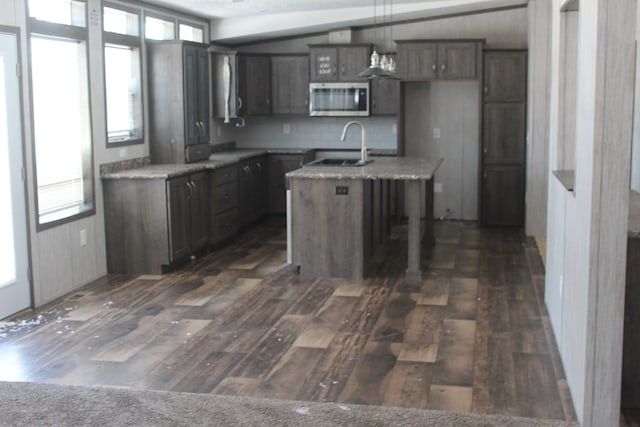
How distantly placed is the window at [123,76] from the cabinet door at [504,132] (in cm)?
419

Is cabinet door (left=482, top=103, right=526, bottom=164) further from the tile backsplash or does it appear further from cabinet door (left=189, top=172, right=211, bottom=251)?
cabinet door (left=189, top=172, right=211, bottom=251)

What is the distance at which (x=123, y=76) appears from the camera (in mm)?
7926

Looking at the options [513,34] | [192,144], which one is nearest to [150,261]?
[192,144]

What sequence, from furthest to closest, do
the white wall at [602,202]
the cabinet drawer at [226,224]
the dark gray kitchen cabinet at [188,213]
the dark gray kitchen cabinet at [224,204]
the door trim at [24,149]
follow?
the cabinet drawer at [226,224], the dark gray kitchen cabinet at [224,204], the dark gray kitchen cabinet at [188,213], the door trim at [24,149], the white wall at [602,202]

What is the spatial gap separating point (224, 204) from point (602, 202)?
576 centimetres

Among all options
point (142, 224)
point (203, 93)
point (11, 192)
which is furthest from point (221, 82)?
point (11, 192)

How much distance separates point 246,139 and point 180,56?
3.04 metres

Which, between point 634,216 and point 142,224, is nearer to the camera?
point 634,216

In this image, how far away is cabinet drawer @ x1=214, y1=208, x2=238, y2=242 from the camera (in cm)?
863

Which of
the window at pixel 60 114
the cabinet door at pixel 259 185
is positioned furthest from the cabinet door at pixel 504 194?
the window at pixel 60 114

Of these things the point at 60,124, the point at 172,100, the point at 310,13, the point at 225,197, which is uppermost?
the point at 310,13

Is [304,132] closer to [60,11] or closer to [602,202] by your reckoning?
[60,11]

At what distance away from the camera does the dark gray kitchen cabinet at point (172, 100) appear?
8.21 m

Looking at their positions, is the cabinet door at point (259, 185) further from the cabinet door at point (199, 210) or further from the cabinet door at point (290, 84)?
the cabinet door at point (199, 210)
